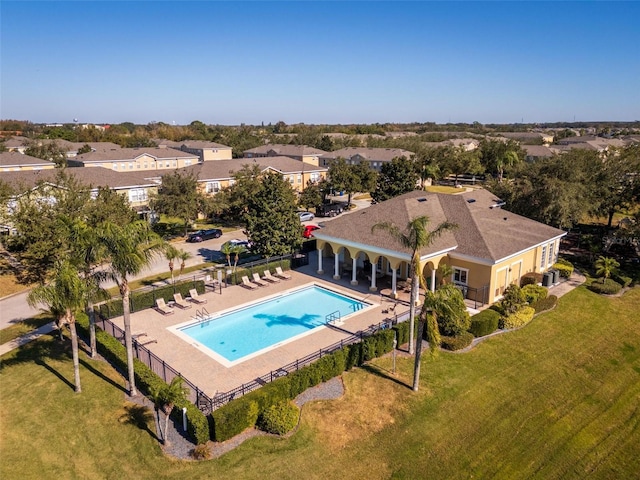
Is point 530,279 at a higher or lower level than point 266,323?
higher

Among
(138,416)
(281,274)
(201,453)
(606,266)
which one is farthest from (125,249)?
(606,266)

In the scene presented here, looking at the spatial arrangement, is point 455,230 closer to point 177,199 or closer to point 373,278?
point 373,278

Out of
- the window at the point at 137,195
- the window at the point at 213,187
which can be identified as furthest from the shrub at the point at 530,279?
the window at the point at 137,195

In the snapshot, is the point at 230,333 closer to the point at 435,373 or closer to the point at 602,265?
the point at 435,373

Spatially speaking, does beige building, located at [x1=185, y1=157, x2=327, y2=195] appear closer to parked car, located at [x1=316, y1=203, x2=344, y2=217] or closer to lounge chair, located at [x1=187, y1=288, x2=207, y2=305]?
parked car, located at [x1=316, y1=203, x2=344, y2=217]

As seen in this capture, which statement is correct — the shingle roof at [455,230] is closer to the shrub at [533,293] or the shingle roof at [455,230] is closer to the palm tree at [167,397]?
the shrub at [533,293]

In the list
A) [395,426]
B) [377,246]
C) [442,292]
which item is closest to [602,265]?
[377,246]
